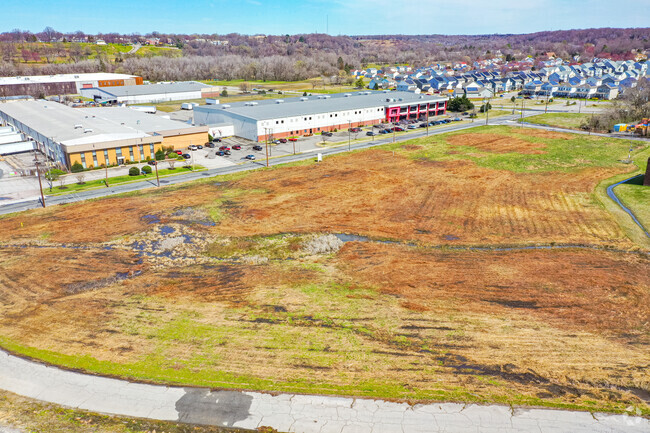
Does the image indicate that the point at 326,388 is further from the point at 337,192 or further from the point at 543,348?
the point at 337,192

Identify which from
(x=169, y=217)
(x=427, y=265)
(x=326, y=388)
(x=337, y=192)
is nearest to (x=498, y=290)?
(x=427, y=265)

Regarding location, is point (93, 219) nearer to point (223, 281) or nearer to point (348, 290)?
point (223, 281)

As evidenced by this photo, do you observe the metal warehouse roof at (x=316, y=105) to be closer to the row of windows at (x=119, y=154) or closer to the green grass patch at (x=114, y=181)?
the row of windows at (x=119, y=154)

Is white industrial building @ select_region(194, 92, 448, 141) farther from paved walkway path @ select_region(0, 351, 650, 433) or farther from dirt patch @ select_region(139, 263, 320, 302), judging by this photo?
paved walkway path @ select_region(0, 351, 650, 433)

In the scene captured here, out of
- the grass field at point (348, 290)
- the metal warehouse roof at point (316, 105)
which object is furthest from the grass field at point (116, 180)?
the metal warehouse roof at point (316, 105)

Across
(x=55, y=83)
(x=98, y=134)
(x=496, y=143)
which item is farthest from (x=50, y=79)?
(x=496, y=143)
